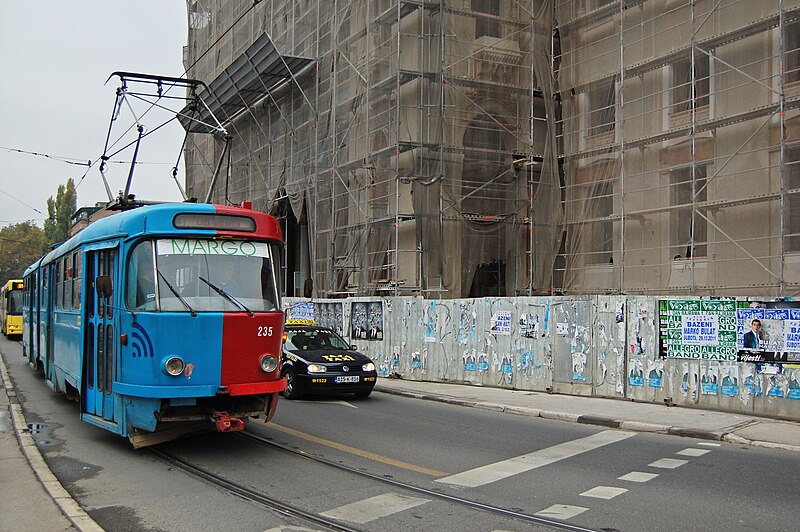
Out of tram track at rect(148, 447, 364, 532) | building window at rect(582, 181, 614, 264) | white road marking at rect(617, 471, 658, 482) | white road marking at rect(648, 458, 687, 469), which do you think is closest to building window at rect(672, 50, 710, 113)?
building window at rect(582, 181, 614, 264)

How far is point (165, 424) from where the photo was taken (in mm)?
8664

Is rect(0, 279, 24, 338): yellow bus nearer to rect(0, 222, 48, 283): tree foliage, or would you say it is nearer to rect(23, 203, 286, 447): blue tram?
rect(23, 203, 286, 447): blue tram

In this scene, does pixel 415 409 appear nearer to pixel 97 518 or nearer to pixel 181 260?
pixel 181 260

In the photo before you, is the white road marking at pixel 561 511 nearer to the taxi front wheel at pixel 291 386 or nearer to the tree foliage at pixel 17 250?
the taxi front wheel at pixel 291 386

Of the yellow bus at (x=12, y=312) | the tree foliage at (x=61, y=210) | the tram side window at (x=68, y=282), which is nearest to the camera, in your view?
the tram side window at (x=68, y=282)

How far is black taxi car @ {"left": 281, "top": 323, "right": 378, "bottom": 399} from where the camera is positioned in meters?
14.3

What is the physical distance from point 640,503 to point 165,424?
5.45 meters

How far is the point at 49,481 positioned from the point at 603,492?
5.69 meters

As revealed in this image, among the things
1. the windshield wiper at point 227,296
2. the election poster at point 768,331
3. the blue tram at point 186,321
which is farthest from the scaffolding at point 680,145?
the windshield wiper at point 227,296

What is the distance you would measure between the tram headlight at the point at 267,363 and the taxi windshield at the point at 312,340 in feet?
21.3

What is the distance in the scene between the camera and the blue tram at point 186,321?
8.34 meters

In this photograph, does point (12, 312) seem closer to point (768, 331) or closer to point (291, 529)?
point (768, 331)

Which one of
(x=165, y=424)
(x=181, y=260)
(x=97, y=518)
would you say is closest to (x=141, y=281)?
(x=181, y=260)

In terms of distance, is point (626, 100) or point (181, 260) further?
point (626, 100)
